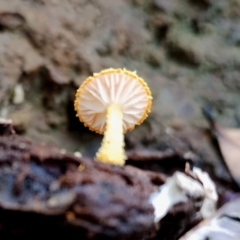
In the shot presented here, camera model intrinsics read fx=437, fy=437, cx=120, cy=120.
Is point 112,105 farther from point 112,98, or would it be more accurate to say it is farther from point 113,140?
point 113,140

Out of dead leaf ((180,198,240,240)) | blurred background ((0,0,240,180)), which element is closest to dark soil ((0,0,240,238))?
blurred background ((0,0,240,180))

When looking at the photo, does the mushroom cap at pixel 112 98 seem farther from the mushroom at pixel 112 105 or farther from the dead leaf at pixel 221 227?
the dead leaf at pixel 221 227

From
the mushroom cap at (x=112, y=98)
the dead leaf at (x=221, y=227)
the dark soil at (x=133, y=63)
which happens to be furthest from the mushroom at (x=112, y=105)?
the dead leaf at (x=221, y=227)

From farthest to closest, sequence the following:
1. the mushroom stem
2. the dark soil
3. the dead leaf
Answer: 1. the dark soil
2. the mushroom stem
3. the dead leaf

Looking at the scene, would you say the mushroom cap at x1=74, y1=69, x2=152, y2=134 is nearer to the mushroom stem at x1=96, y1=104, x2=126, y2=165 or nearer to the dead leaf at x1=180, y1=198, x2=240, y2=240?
the mushroom stem at x1=96, y1=104, x2=126, y2=165

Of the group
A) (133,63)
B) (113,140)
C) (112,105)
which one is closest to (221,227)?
(113,140)

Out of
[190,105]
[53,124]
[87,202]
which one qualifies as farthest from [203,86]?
[87,202]
